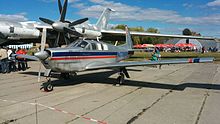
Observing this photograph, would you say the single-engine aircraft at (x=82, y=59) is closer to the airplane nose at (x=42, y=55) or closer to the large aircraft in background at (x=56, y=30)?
the airplane nose at (x=42, y=55)

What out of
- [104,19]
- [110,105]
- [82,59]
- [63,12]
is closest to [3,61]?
[63,12]

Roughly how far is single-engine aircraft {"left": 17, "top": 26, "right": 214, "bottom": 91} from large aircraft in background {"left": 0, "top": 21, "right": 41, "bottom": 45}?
12.4m

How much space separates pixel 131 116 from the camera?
6.37 metres

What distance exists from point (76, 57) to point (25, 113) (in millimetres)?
4632

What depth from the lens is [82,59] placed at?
11.1m

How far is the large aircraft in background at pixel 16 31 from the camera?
22.0 metres

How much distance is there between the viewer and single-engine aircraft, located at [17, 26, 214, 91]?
9.79 m

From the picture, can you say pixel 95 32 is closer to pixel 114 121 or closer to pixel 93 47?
pixel 93 47

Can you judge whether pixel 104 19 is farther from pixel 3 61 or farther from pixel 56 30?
pixel 3 61

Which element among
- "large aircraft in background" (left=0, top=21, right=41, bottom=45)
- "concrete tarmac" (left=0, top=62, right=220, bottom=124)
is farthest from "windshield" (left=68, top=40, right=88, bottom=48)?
"large aircraft in background" (left=0, top=21, right=41, bottom=45)

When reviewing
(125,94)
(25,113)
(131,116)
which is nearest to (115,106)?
(131,116)

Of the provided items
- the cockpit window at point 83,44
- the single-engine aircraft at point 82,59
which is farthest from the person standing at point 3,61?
the cockpit window at point 83,44

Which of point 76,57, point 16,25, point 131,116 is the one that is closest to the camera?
point 131,116

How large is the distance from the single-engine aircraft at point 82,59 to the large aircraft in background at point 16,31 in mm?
12389
